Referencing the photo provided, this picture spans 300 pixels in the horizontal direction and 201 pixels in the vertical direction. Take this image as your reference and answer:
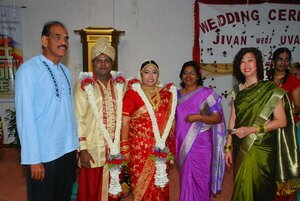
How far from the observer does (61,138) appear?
2279 millimetres

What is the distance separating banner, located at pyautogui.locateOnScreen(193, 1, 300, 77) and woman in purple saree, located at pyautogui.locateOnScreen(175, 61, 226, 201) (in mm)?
3372

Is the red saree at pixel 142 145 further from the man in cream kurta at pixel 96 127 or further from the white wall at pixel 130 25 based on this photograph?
the white wall at pixel 130 25

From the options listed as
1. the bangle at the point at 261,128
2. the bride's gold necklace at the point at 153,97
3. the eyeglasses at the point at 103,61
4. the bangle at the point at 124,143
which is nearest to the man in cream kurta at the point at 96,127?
the eyeglasses at the point at 103,61

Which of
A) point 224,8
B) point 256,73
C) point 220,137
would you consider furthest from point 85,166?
point 224,8

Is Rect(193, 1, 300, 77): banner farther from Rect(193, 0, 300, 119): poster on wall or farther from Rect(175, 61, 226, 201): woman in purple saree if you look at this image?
Rect(175, 61, 226, 201): woman in purple saree

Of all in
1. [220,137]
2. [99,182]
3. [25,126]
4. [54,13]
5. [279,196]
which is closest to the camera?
[25,126]

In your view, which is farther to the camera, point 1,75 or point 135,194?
point 1,75

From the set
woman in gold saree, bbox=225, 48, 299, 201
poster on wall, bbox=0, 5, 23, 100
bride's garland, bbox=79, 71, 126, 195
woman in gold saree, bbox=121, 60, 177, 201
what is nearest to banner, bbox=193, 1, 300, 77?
poster on wall, bbox=0, 5, 23, 100

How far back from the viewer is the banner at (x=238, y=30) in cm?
642

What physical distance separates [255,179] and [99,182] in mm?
1384

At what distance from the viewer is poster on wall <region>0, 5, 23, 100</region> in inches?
244

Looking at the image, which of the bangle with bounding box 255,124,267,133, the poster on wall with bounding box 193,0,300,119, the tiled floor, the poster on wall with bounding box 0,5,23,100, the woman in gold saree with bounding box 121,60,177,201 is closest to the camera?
the bangle with bounding box 255,124,267,133

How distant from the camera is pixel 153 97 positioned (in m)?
2.99

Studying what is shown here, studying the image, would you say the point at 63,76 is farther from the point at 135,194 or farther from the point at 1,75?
the point at 1,75
